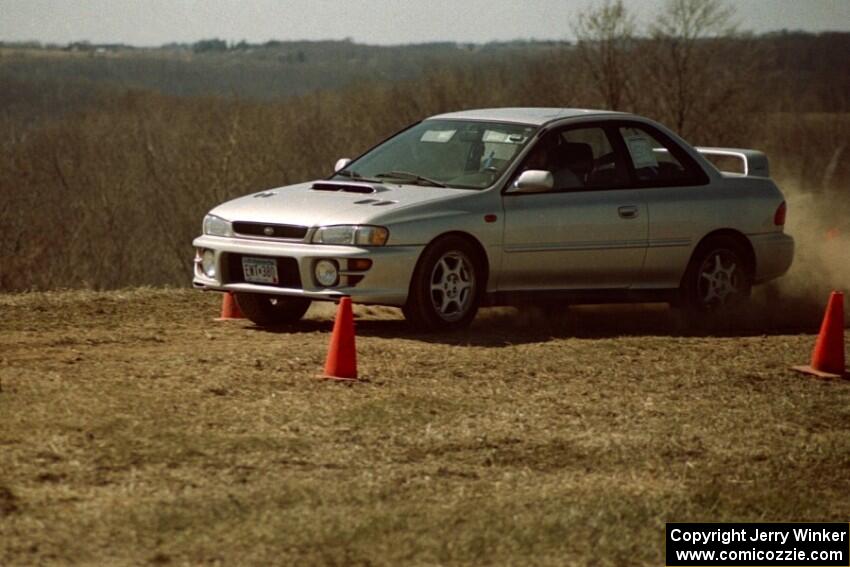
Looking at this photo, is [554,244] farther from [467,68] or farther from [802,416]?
[467,68]

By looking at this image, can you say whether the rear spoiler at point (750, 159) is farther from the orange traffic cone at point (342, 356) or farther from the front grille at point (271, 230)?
the orange traffic cone at point (342, 356)

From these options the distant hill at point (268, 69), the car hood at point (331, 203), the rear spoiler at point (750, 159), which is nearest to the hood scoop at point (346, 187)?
the car hood at point (331, 203)

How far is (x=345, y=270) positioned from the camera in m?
11.6

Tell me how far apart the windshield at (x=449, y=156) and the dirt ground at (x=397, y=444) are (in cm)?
117

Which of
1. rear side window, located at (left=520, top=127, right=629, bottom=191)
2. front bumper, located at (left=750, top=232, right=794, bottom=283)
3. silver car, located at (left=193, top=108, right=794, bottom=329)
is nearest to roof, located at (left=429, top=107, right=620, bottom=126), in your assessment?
silver car, located at (left=193, top=108, right=794, bottom=329)

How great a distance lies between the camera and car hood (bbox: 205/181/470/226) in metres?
11.8

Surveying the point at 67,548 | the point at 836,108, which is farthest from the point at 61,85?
the point at 67,548

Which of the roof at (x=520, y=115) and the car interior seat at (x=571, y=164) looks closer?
the car interior seat at (x=571, y=164)

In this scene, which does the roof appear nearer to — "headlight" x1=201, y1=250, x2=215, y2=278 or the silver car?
the silver car

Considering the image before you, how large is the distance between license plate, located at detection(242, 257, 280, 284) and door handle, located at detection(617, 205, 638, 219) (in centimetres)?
287

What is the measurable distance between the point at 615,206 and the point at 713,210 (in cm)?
107

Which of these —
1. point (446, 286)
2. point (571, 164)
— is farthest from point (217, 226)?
point (571, 164)

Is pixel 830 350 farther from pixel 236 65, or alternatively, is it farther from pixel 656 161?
pixel 236 65

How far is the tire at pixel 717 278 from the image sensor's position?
13555mm
